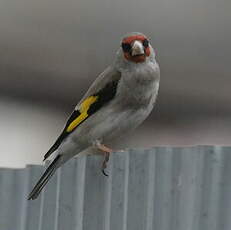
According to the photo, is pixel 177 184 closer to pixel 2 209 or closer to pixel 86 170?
pixel 86 170

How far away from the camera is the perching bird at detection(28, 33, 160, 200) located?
17.3 ft

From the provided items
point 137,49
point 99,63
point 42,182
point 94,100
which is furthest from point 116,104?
point 99,63

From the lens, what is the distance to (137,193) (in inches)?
159

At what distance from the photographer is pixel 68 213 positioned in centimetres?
451

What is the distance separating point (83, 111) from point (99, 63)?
5.77 meters

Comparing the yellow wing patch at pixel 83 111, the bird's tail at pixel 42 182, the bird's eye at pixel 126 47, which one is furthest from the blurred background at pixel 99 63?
the bird's tail at pixel 42 182

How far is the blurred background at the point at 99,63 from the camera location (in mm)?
11102

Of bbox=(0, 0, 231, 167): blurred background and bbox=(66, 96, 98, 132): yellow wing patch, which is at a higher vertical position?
bbox=(0, 0, 231, 167): blurred background

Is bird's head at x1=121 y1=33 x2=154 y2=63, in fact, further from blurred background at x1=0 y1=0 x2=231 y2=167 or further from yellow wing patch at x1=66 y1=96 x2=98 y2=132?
blurred background at x1=0 y1=0 x2=231 y2=167

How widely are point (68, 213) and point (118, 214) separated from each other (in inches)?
16.9

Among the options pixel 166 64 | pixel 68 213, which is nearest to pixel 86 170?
pixel 68 213

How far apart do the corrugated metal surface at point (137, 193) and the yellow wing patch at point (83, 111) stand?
1.77 feet

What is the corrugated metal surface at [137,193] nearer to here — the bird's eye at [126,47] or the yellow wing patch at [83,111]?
the yellow wing patch at [83,111]

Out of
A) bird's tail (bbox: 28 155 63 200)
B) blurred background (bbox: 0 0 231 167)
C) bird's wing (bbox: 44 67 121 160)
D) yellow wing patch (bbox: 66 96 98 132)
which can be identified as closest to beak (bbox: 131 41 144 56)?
bird's wing (bbox: 44 67 121 160)
